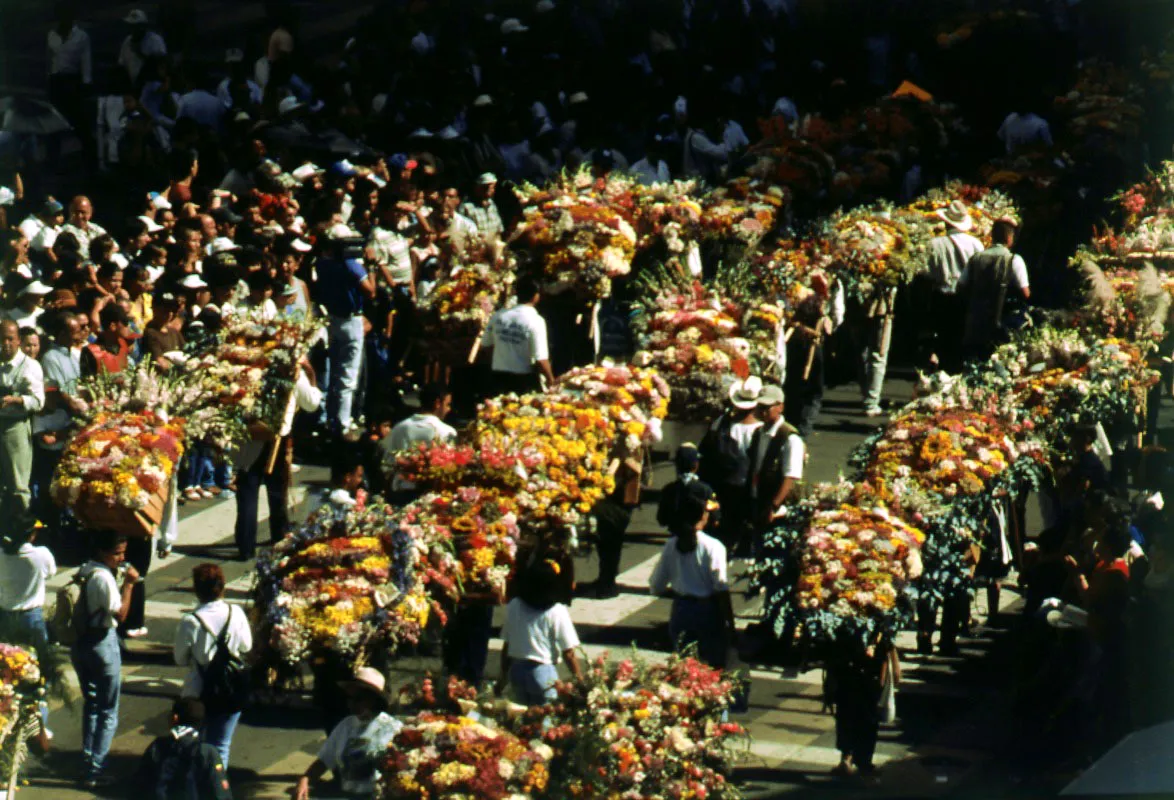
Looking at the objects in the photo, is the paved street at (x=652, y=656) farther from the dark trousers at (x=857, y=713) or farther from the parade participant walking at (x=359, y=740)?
the parade participant walking at (x=359, y=740)

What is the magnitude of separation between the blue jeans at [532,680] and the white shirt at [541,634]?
5cm

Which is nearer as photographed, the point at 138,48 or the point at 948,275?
the point at 948,275

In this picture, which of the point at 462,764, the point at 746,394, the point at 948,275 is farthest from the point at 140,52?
the point at 462,764

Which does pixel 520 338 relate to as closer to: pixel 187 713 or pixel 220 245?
pixel 220 245

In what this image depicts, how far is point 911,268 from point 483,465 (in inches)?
288

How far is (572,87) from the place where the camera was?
26.8m

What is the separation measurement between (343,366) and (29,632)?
23.0ft

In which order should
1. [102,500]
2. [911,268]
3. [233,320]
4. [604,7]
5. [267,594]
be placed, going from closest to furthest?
[267,594] → [102,500] → [233,320] → [911,268] → [604,7]

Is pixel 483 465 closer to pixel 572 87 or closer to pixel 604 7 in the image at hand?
pixel 572 87

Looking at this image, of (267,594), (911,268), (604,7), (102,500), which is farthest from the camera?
(604,7)

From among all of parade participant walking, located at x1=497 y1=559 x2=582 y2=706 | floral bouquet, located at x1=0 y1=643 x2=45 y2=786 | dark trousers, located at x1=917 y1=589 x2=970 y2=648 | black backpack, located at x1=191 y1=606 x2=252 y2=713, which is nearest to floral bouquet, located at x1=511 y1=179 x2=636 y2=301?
dark trousers, located at x1=917 y1=589 x2=970 y2=648

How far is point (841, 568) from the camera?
45.8ft

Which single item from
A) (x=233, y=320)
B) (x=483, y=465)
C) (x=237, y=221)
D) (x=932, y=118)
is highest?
(x=932, y=118)

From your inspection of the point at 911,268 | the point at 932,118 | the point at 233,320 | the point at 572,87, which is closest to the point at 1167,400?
the point at 911,268
